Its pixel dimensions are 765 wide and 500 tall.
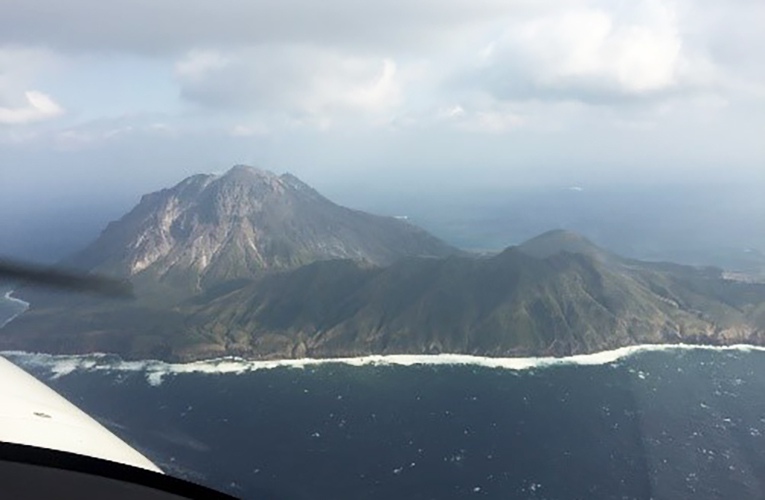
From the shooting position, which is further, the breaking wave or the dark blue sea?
the breaking wave

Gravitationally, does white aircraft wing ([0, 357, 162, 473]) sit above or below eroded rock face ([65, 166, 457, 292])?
above

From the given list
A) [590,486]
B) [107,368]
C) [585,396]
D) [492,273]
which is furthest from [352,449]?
[492,273]

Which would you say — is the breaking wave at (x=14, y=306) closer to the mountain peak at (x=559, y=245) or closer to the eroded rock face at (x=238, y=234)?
the eroded rock face at (x=238, y=234)

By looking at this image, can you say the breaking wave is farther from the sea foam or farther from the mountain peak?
the mountain peak

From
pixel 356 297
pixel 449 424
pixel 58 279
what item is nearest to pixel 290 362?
pixel 356 297

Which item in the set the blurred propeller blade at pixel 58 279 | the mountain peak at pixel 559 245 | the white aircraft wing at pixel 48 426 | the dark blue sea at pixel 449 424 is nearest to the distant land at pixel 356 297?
the mountain peak at pixel 559 245

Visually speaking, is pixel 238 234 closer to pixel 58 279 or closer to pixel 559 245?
pixel 559 245

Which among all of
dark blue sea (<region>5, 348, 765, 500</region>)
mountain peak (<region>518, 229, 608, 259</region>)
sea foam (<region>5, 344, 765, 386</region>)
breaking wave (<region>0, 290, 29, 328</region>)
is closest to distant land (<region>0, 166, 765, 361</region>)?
mountain peak (<region>518, 229, 608, 259</region>)
